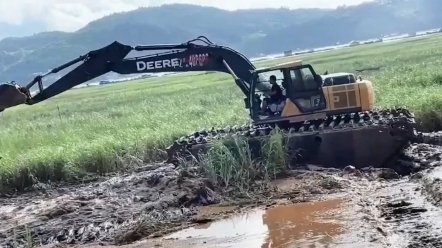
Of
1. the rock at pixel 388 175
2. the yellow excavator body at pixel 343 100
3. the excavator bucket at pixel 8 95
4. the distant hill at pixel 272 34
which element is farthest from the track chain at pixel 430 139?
the distant hill at pixel 272 34

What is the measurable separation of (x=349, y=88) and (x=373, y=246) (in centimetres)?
673

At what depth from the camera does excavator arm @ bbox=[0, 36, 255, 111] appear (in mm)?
13672

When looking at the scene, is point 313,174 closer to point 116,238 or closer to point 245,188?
point 245,188

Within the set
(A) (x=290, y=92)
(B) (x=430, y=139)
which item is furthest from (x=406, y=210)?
(B) (x=430, y=139)

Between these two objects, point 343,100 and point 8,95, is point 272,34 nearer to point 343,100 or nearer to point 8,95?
point 343,100

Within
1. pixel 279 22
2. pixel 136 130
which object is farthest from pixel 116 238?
pixel 279 22

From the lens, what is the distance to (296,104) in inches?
551

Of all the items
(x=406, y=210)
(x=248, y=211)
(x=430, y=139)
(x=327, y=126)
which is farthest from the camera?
(x=430, y=139)

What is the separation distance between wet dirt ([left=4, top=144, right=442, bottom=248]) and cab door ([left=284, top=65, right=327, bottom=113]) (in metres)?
1.42

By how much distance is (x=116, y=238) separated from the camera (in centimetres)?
997

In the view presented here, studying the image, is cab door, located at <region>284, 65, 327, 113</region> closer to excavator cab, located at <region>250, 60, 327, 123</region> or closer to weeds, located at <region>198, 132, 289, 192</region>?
excavator cab, located at <region>250, 60, 327, 123</region>

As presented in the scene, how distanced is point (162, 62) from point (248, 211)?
15.1 ft

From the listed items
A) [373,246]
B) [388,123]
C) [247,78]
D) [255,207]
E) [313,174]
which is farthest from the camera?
[247,78]

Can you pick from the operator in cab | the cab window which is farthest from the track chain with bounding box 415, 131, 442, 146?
the operator in cab
